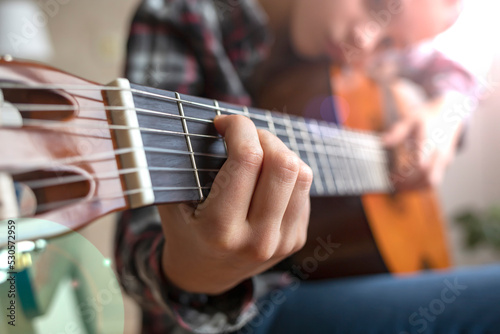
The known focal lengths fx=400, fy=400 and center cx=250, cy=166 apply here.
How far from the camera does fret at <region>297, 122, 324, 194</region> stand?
51 cm

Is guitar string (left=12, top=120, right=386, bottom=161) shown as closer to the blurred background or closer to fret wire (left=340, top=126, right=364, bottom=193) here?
fret wire (left=340, top=126, right=364, bottom=193)

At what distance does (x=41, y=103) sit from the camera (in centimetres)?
25

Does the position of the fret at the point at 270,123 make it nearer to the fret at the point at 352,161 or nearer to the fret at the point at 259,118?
the fret at the point at 259,118

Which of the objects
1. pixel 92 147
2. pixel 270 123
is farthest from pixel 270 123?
pixel 92 147

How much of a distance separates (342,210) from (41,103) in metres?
0.59

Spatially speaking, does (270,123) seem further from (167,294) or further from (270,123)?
(167,294)

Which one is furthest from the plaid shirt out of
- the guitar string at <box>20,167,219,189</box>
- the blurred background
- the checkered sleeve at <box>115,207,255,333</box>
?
the blurred background

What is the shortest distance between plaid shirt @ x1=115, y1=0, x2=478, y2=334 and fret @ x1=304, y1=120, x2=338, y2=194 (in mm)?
163

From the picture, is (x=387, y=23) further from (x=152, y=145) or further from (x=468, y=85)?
(x=152, y=145)

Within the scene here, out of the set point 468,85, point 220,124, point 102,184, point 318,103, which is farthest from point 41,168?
point 468,85

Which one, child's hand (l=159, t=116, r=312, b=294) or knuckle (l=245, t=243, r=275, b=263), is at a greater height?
child's hand (l=159, t=116, r=312, b=294)

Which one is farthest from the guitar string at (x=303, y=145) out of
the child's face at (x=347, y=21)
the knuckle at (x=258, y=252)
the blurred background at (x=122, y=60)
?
the blurred background at (x=122, y=60)

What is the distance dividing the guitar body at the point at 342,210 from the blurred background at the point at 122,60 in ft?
2.64

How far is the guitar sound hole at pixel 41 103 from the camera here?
242 millimetres
